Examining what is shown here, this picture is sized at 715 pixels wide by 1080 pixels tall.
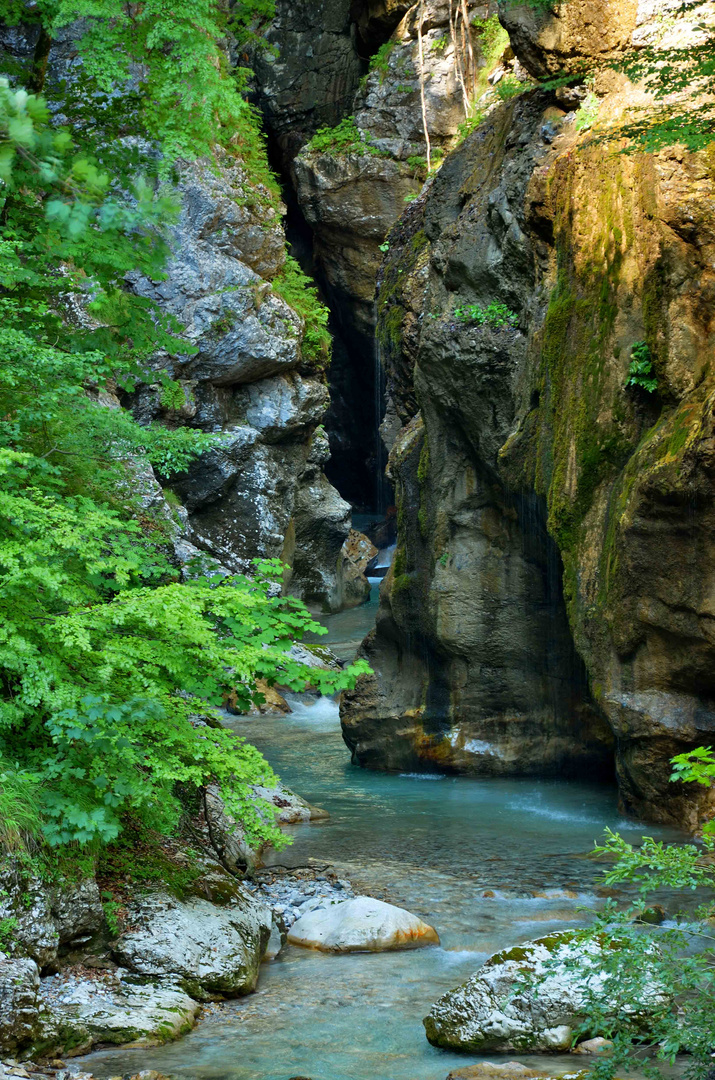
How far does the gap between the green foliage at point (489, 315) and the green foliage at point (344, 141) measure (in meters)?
18.9

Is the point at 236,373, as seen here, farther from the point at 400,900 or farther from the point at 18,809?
the point at 18,809

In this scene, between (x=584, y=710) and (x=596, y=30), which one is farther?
(x=584, y=710)

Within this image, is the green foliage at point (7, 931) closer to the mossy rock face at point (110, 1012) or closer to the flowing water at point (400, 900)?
the mossy rock face at point (110, 1012)

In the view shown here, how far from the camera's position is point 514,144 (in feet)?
43.0

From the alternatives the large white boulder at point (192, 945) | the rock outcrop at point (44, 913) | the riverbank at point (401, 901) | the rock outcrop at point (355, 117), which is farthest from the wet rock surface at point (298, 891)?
the rock outcrop at point (355, 117)

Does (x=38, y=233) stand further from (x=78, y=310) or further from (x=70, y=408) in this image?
(x=78, y=310)

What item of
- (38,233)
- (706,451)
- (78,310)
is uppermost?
(78,310)

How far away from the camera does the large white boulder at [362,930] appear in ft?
23.7

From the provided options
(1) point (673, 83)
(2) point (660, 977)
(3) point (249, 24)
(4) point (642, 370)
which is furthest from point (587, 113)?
(3) point (249, 24)

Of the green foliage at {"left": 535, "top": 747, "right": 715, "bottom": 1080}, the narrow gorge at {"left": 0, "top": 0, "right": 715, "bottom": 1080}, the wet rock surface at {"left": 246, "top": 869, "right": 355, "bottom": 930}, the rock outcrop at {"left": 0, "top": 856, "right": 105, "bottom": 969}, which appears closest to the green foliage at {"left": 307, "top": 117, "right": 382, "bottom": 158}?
the narrow gorge at {"left": 0, "top": 0, "right": 715, "bottom": 1080}

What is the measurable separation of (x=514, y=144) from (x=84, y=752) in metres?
10.8

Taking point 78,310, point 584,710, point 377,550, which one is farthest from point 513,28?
point 377,550

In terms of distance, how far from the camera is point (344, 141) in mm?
29938

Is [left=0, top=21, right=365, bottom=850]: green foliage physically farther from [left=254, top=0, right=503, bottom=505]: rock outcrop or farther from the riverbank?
[left=254, top=0, right=503, bottom=505]: rock outcrop
